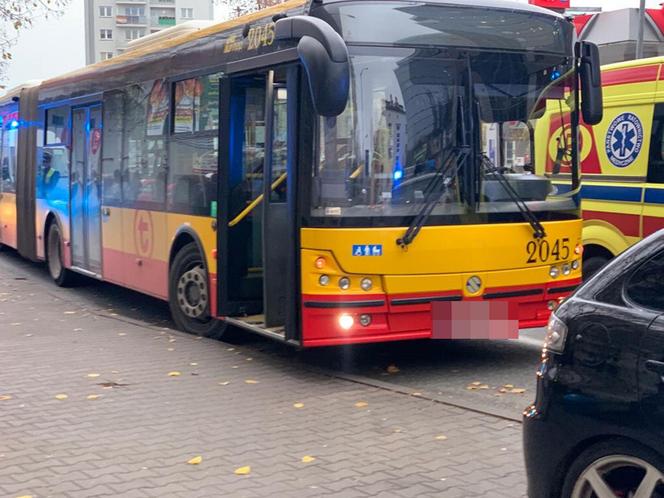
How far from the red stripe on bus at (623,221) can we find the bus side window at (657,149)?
44cm

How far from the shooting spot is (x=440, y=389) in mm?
7617

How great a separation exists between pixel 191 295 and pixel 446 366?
286cm

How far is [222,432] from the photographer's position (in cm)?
648

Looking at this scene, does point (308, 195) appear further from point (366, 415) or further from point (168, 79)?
point (168, 79)

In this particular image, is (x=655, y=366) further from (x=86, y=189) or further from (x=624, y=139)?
(x=86, y=189)

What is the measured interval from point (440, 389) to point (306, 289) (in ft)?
4.23

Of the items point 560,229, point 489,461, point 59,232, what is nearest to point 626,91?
point 560,229

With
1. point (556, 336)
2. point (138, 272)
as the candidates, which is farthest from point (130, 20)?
point (556, 336)

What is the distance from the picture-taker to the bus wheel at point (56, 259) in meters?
14.5

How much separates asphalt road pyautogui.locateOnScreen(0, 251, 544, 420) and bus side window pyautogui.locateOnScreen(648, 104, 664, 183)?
1907 mm

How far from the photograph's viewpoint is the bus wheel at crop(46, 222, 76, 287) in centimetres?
1455

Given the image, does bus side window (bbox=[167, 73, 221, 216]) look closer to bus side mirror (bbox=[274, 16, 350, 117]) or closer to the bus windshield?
the bus windshield

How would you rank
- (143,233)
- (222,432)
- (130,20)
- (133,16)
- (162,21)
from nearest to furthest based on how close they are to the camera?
(222,432) → (143,233) → (162,21) → (130,20) → (133,16)

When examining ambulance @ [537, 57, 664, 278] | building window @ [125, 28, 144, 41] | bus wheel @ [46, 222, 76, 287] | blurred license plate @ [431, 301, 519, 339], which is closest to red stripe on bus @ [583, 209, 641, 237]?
ambulance @ [537, 57, 664, 278]
